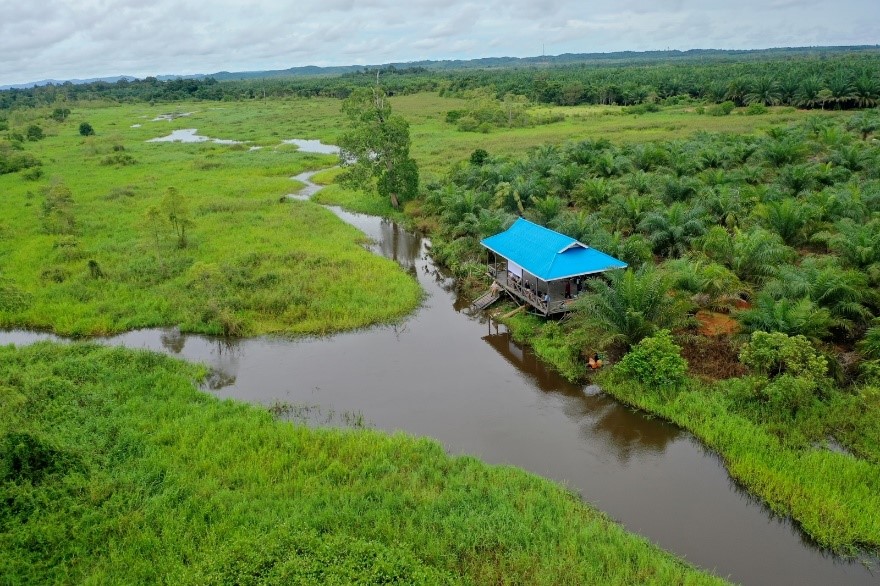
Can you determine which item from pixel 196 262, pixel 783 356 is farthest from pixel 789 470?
pixel 196 262

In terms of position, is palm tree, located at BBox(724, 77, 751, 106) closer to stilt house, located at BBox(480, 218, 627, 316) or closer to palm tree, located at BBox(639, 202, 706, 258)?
palm tree, located at BBox(639, 202, 706, 258)

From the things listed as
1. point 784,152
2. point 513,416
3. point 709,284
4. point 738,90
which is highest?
point 738,90

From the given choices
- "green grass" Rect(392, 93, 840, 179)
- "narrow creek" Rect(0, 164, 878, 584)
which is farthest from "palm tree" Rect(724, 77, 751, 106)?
"narrow creek" Rect(0, 164, 878, 584)

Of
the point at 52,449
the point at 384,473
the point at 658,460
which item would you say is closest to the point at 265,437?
the point at 384,473

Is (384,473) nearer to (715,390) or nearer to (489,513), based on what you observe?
(489,513)

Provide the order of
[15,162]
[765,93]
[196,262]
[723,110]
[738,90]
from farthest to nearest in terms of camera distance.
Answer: [738,90], [765,93], [723,110], [15,162], [196,262]

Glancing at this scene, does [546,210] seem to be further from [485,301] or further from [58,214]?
[58,214]

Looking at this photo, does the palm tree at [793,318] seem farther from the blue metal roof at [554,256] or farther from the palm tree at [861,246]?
the blue metal roof at [554,256]
